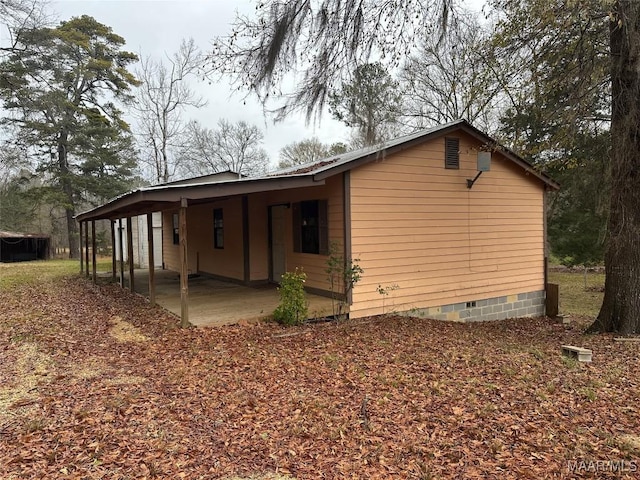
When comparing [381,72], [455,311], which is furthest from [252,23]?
[455,311]

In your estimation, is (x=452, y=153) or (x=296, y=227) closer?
(x=452, y=153)

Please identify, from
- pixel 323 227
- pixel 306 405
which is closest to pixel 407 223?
pixel 323 227

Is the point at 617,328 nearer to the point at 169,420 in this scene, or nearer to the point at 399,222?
the point at 399,222

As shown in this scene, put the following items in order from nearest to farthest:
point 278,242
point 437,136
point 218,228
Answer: point 437,136, point 278,242, point 218,228

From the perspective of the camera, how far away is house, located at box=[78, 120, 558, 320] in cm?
735

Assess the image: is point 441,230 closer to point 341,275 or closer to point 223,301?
point 341,275

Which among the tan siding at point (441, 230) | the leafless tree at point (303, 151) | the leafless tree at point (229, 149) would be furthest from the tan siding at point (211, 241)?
the leafless tree at point (229, 149)

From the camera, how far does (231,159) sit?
30.7 metres

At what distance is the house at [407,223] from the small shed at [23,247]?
50.8 feet

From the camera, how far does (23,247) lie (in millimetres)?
22703

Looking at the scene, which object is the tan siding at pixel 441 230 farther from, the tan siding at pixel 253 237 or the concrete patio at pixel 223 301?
the concrete patio at pixel 223 301

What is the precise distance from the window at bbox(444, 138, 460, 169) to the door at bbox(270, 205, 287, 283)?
370cm

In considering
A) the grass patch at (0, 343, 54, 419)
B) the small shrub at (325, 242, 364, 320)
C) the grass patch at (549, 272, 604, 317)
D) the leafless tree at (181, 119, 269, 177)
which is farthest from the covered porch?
the leafless tree at (181, 119, 269, 177)

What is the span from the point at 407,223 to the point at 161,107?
Answer: 2241 cm
